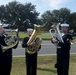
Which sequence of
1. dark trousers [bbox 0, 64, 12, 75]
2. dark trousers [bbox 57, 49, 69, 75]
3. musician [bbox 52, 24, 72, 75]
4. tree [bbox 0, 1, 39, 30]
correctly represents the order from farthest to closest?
tree [bbox 0, 1, 39, 30] → dark trousers [bbox 57, 49, 69, 75] → musician [bbox 52, 24, 72, 75] → dark trousers [bbox 0, 64, 12, 75]

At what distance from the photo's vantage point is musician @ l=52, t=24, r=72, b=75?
8.48 meters

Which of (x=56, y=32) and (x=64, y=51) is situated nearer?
(x=56, y=32)

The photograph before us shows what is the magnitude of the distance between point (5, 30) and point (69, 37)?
2.20 meters

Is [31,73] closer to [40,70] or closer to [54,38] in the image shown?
[54,38]

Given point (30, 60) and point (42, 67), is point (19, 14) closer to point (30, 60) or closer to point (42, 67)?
point (42, 67)

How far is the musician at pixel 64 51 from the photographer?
8.48 metres

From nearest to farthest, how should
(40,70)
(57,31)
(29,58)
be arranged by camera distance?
(57,31), (29,58), (40,70)

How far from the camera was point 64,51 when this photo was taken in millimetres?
8742

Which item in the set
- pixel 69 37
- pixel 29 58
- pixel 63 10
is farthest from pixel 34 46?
pixel 63 10

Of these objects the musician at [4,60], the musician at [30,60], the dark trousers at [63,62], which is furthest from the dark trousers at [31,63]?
the musician at [4,60]

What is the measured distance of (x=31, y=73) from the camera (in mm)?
8891

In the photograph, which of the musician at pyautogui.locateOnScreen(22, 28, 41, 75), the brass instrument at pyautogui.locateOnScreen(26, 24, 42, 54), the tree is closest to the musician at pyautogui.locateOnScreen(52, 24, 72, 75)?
the brass instrument at pyautogui.locateOnScreen(26, 24, 42, 54)

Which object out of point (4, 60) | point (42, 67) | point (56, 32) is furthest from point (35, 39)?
point (42, 67)

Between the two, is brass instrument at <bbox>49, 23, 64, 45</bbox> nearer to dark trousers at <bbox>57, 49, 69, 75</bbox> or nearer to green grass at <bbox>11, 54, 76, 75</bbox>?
dark trousers at <bbox>57, 49, 69, 75</bbox>
